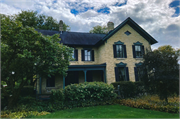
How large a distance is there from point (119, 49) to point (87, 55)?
441 centimetres

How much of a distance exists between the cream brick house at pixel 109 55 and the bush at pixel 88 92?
470 cm

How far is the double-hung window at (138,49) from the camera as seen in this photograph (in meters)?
17.4

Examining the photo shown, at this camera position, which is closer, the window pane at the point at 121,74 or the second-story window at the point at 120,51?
the window pane at the point at 121,74

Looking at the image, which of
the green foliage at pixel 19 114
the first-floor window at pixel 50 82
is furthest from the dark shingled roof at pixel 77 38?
the green foliage at pixel 19 114

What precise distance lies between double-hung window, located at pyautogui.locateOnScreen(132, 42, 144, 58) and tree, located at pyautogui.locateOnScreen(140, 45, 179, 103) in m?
7.83

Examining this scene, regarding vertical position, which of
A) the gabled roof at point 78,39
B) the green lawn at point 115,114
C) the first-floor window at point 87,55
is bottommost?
the green lawn at point 115,114

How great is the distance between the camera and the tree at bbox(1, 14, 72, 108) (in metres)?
8.32

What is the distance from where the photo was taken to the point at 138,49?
17.7 meters

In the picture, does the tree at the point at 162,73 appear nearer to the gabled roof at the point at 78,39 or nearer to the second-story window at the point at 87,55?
the second-story window at the point at 87,55

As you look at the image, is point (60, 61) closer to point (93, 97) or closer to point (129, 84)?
point (93, 97)

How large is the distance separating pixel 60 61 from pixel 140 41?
1253 cm

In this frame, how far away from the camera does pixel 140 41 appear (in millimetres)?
17891

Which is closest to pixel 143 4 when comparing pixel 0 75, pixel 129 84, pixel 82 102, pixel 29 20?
pixel 129 84

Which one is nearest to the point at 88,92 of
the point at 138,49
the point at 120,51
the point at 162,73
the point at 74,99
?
the point at 74,99
